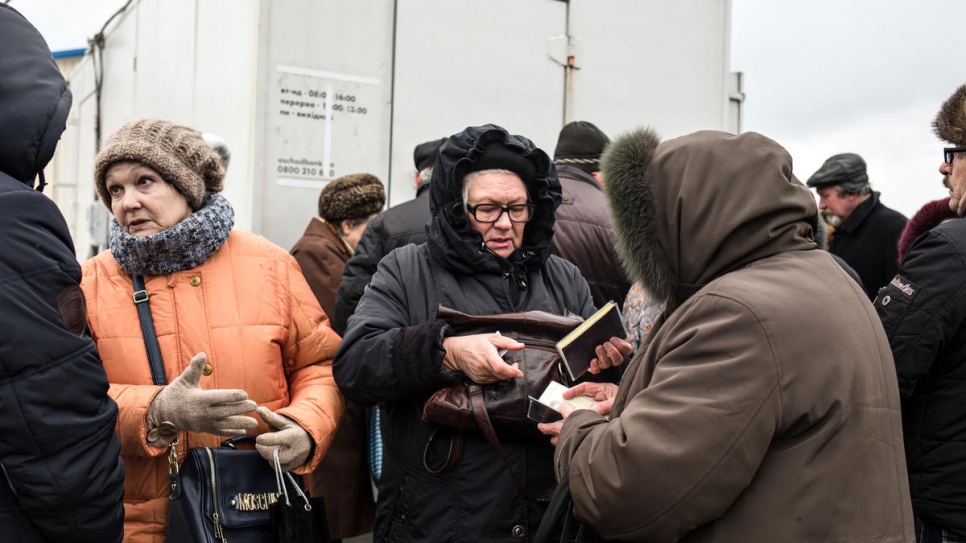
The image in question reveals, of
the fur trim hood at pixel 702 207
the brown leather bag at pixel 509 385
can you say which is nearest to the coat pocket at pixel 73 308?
the brown leather bag at pixel 509 385

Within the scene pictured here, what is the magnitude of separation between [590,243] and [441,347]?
1.38 meters

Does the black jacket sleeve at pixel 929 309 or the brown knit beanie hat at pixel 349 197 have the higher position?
the brown knit beanie hat at pixel 349 197

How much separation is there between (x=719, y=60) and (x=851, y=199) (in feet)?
4.72

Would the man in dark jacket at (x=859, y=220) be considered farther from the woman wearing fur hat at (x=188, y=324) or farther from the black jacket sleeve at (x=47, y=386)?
the black jacket sleeve at (x=47, y=386)

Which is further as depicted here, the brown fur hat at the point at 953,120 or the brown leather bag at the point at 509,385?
the brown fur hat at the point at 953,120

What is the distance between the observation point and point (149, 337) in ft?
7.80

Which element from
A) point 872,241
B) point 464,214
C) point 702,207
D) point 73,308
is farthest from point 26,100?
point 872,241

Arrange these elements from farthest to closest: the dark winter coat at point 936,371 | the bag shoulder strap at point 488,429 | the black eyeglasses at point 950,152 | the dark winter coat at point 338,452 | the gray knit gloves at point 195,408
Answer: the dark winter coat at point 338,452 < the black eyeglasses at point 950,152 < the dark winter coat at point 936,371 < the bag shoulder strap at point 488,429 < the gray knit gloves at point 195,408

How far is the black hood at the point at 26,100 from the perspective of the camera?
1.77 metres

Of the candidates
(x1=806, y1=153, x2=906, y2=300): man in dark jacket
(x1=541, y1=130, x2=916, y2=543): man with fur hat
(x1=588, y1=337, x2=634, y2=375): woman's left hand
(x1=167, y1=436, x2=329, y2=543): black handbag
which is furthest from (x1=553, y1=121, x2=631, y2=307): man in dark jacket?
(x1=806, y1=153, x2=906, y2=300): man in dark jacket

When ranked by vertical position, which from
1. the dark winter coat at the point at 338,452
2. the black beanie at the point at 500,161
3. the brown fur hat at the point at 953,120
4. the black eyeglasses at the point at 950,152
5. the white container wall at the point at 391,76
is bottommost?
the dark winter coat at the point at 338,452

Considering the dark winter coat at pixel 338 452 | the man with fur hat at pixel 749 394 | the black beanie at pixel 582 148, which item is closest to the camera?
the man with fur hat at pixel 749 394

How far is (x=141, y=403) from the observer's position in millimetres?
2244

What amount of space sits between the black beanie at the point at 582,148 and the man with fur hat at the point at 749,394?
6.93 feet
